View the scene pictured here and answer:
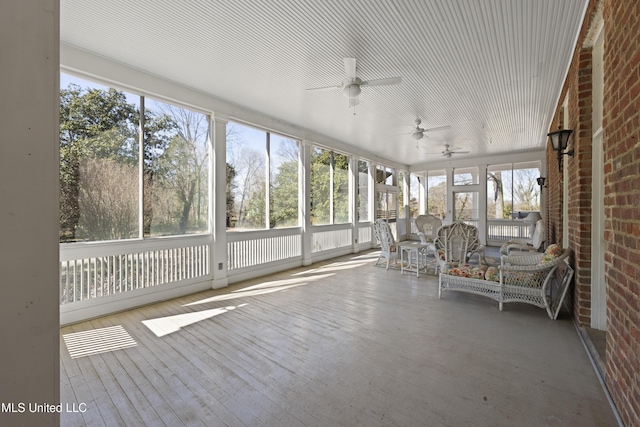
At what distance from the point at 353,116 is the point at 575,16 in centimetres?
324

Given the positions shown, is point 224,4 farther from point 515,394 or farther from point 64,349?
point 515,394

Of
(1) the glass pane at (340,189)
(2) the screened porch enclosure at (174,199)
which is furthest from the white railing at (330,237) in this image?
(1) the glass pane at (340,189)

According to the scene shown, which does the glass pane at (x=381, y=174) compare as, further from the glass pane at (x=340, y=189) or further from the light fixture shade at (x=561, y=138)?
the light fixture shade at (x=561, y=138)

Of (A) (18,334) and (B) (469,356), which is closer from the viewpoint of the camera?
(A) (18,334)

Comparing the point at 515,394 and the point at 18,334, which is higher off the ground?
the point at 18,334

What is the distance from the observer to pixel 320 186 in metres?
6.94

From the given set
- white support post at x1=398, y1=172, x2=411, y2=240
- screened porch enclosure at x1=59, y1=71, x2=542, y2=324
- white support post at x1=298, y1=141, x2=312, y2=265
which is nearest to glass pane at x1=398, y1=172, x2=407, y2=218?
white support post at x1=398, y1=172, x2=411, y2=240

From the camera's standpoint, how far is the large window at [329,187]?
6.73m

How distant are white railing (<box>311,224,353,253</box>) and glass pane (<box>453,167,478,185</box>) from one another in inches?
188

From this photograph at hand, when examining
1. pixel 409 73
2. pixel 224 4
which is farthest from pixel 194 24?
pixel 409 73

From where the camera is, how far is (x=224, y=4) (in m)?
2.39

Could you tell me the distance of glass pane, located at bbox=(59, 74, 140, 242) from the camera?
3.14 meters

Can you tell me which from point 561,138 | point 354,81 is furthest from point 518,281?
point 354,81

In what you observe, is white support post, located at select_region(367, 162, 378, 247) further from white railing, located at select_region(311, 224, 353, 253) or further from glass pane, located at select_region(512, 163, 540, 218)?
glass pane, located at select_region(512, 163, 540, 218)
